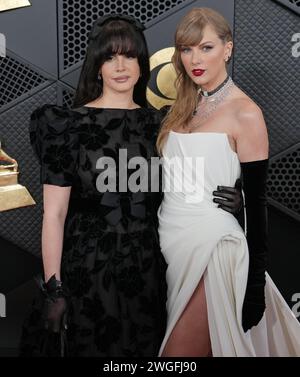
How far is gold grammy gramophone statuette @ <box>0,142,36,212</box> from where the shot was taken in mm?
2082

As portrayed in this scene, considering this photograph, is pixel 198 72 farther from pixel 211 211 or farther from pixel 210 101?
pixel 211 211

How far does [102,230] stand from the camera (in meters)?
1.58

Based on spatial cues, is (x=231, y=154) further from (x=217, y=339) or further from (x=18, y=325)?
(x=18, y=325)

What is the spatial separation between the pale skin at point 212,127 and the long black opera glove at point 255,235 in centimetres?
5

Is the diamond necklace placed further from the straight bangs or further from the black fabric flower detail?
the black fabric flower detail

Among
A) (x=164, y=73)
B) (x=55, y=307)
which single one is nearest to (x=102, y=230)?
(x=55, y=307)

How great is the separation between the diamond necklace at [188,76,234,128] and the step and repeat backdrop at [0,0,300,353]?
414mm

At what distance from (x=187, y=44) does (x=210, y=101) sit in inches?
7.9

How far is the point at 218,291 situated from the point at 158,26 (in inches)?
44.7

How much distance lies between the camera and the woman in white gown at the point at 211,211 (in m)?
1.55

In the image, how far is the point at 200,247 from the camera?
1550 millimetres

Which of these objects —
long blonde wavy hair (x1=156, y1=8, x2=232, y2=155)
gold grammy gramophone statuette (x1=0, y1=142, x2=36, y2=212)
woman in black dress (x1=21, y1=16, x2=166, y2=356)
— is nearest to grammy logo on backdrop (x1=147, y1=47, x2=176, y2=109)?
long blonde wavy hair (x1=156, y1=8, x2=232, y2=155)

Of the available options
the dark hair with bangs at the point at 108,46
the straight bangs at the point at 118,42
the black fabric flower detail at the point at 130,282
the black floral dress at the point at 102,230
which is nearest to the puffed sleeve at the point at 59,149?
the black floral dress at the point at 102,230

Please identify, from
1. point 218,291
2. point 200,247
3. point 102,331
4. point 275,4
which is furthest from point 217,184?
point 275,4
